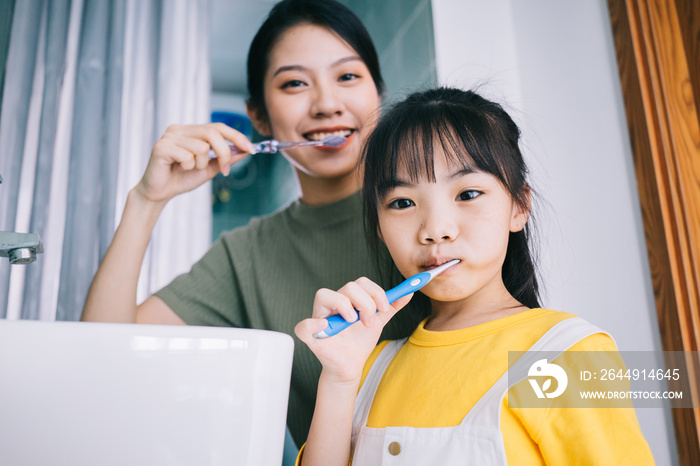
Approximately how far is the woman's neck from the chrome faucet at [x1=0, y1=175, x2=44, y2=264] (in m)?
0.53

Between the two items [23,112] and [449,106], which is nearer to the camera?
[449,106]

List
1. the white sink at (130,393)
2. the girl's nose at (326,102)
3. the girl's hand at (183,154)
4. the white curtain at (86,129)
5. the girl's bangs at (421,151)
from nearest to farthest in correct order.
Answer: the white sink at (130,393) < the girl's bangs at (421,151) < the girl's hand at (183,154) < the girl's nose at (326,102) < the white curtain at (86,129)

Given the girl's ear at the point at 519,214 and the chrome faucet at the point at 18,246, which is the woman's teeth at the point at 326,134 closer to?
the girl's ear at the point at 519,214

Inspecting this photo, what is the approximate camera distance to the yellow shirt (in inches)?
18.6

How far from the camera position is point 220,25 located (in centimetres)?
217

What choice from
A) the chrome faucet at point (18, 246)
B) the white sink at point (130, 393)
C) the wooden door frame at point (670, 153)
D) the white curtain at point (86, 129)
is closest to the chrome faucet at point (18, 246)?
the chrome faucet at point (18, 246)

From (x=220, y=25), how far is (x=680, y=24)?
1705 millimetres

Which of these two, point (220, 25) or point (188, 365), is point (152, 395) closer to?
point (188, 365)

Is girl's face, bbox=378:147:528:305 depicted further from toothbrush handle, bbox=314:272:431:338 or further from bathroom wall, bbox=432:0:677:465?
bathroom wall, bbox=432:0:677:465

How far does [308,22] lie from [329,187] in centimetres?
30

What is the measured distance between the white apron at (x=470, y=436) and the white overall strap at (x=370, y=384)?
5 cm

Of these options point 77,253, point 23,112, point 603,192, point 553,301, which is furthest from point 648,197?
point 23,112

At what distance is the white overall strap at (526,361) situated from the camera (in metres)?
0.53

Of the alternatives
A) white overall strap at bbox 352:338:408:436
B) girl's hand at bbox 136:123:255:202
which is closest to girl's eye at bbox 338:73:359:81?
girl's hand at bbox 136:123:255:202
